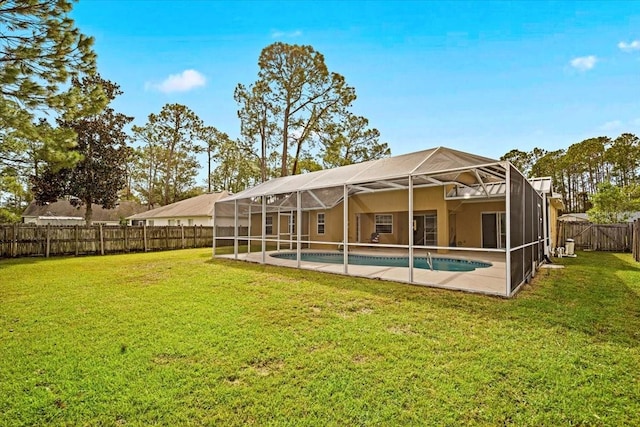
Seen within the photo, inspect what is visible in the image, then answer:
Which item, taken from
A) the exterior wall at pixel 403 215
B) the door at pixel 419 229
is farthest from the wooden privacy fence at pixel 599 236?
the door at pixel 419 229

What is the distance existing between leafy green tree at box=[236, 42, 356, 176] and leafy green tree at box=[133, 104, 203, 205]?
1065 cm

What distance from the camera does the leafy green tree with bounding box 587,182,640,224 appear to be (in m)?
24.4

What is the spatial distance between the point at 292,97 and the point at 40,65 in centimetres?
1603

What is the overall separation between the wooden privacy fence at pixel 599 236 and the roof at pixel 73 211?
34.3m

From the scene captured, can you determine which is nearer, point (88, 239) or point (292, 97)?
point (88, 239)

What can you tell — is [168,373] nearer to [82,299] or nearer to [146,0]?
[82,299]

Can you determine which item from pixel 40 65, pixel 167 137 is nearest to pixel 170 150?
pixel 167 137

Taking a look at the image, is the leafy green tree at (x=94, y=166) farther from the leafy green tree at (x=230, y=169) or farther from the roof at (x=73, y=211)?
the leafy green tree at (x=230, y=169)

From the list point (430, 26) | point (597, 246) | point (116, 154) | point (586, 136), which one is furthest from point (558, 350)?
point (586, 136)

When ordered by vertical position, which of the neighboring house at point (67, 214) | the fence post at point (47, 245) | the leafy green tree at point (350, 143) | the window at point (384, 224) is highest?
the leafy green tree at point (350, 143)

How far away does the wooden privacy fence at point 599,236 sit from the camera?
1627 cm

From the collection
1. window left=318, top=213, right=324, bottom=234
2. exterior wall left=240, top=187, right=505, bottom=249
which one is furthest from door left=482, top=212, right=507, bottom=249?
window left=318, top=213, right=324, bottom=234

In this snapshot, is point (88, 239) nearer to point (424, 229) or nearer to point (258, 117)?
point (258, 117)

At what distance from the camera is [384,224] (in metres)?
16.6
